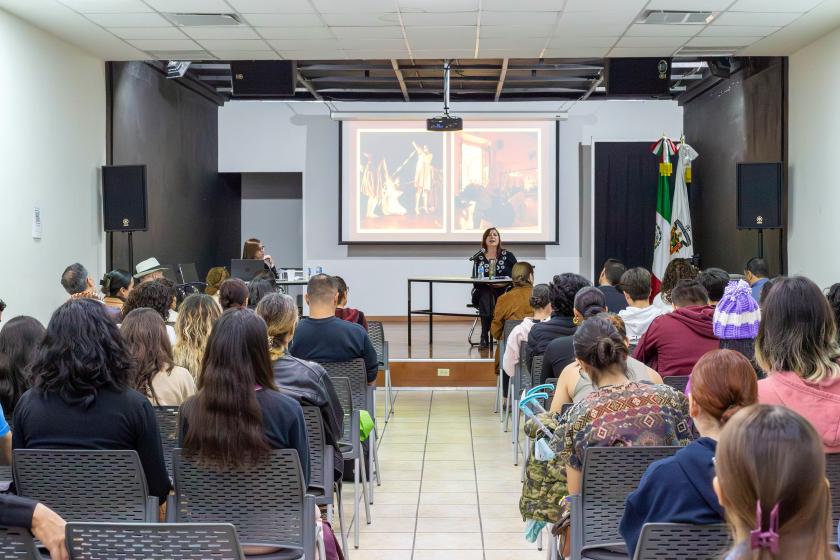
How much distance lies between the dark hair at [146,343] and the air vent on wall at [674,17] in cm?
483

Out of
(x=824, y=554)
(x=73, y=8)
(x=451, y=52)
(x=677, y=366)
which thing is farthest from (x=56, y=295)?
(x=824, y=554)

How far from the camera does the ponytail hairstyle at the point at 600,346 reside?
2.94 m

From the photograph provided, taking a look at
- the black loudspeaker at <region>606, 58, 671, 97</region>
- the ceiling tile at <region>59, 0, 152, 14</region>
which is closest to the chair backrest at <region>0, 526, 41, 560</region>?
the ceiling tile at <region>59, 0, 152, 14</region>

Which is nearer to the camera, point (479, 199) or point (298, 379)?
point (298, 379)

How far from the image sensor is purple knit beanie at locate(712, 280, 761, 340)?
4.12 meters

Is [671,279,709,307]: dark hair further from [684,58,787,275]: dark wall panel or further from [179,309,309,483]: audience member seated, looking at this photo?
[684,58,787,275]: dark wall panel

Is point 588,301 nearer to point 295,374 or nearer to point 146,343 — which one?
point 295,374

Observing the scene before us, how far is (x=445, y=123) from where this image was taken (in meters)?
11.1

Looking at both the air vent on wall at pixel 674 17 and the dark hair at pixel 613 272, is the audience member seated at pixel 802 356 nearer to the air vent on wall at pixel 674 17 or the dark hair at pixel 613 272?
the dark hair at pixel 613 272

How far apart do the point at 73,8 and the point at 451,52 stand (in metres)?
3.16

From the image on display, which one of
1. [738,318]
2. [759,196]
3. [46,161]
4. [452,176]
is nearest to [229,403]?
[738,318]

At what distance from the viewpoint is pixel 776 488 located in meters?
1.20

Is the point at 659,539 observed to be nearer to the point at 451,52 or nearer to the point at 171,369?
the point at 171,369

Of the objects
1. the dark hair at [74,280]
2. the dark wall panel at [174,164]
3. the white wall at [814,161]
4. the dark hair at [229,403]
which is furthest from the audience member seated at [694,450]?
the dark wall panel at [174,164]
